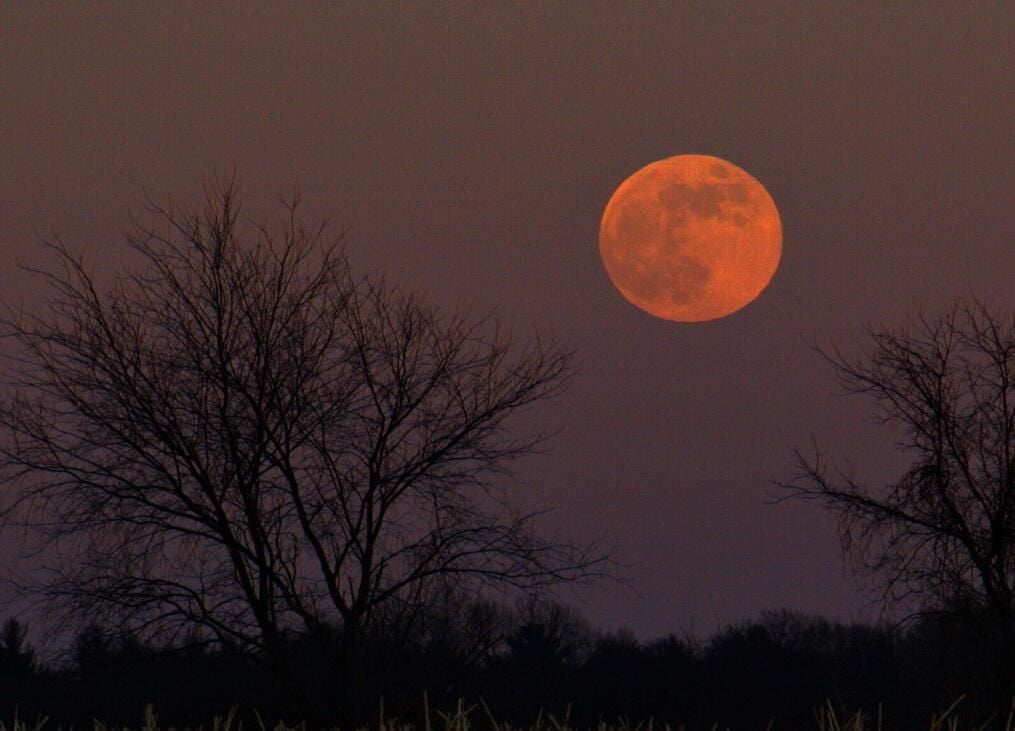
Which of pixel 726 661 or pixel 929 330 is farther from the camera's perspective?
pixel 726 661

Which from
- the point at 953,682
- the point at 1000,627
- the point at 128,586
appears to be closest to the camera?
the point at 128,586

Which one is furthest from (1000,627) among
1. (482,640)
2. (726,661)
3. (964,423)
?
(726,661)

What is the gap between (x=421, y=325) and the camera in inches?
727

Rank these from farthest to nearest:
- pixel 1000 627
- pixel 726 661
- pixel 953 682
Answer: pixel 726 661
pixel 953 682
pixel 1000 627

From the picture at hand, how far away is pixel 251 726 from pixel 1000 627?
956 centimetres

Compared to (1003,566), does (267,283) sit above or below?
above

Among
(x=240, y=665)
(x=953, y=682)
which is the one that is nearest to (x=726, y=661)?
(x=953, y=682)

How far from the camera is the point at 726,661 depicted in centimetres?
6988

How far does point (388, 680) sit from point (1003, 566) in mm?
7994

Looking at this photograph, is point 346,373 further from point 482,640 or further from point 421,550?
point 482,640

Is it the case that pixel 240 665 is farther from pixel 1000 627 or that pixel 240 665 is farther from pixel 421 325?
pixel 1000 627

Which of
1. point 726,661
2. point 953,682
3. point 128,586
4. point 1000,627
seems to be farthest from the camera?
point 726,661

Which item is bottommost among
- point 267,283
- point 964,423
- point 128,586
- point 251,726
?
point 251,726

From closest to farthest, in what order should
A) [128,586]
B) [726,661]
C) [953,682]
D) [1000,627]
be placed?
[128,586], [1000,627], [953,682], [726,661]
